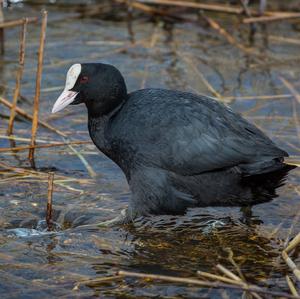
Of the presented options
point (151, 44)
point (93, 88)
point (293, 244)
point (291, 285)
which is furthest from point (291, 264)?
point (151, 44)

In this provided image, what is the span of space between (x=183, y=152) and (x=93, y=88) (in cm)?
68

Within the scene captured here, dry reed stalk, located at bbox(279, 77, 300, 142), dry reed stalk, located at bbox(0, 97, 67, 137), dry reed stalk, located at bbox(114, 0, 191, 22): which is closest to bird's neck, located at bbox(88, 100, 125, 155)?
dry reed stalk, located at bbox(0, 97, 67, 137)

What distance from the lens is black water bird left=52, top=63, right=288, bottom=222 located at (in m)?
4.48

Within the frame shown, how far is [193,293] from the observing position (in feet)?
12.7

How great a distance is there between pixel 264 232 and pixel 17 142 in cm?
204

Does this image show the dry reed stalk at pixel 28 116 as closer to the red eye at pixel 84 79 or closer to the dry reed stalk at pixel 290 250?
the red eye at pixel 84 79

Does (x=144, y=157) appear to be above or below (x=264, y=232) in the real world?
above

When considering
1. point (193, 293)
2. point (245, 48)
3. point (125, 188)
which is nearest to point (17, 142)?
point (125, 188)

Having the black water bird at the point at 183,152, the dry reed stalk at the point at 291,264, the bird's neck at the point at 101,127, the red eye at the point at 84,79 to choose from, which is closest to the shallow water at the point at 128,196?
the dry reed stalk at the point at 291,264

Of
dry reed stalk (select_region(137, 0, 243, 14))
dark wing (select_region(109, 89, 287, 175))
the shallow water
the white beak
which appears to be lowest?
the shallow water

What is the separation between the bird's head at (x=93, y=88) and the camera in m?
4.71

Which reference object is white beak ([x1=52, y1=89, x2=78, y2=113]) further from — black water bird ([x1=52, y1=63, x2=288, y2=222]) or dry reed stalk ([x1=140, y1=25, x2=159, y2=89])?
dry reed stalk ([x1=140, y1=25, x2=159, y2=89])

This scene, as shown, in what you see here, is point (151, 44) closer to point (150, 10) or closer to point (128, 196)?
point (150, 10)

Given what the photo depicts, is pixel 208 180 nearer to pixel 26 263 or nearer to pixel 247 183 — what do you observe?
pixel 247 183
